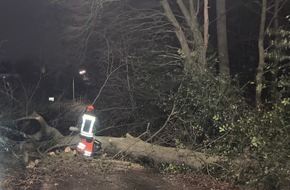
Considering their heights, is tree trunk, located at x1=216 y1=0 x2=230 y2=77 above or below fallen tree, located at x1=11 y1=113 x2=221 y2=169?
above

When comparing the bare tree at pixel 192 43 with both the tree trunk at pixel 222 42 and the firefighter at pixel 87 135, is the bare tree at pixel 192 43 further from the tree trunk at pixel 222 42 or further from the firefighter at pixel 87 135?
the firefighter at pixel 87 135

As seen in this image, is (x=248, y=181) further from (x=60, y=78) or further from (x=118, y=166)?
(x=60, y=78)

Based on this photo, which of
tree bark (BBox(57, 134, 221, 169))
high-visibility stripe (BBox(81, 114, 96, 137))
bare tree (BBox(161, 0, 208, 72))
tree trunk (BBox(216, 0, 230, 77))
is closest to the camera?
high-visibility stripe (BBox(81, 114, 96, 137))

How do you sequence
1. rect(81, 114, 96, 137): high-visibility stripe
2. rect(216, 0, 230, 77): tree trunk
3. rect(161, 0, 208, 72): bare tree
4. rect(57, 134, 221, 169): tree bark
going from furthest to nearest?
1. rect(216, 0, 230, 77): tree trunk
2. rect(161, 0, 208, 72): bare tree
3. rect(57, 134, 221, 169): tree bark
4. rect(81, 114, 96, 137): high-visibility stripe

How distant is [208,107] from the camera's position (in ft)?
23.8

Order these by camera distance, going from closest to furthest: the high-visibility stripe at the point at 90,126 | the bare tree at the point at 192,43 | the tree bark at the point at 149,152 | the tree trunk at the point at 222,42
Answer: the high-visibility stripe at the point at 90,126
the tree bark at the point at 149,152
the bare tree at the point at 192,43
the tree trunk at the point at 222,42

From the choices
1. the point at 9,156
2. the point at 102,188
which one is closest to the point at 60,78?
the point at 9,156

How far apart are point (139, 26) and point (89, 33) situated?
1.44m

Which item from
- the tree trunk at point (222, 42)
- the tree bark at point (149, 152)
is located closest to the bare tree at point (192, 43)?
the tree trunk at point (222, 42)

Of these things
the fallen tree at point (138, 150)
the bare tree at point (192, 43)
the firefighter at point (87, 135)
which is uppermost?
the bare tree at point (192, 43)

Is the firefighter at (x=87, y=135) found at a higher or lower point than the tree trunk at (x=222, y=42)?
lower

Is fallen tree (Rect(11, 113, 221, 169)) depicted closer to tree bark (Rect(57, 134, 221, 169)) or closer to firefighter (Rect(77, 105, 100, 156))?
tree bark (Rect(57, 134, 221, 169))

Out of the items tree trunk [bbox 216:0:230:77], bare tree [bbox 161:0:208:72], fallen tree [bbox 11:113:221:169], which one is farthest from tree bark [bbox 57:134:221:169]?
tree trunk [bbox 216:0:230:77]

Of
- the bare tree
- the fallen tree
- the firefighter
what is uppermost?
the bare tree
